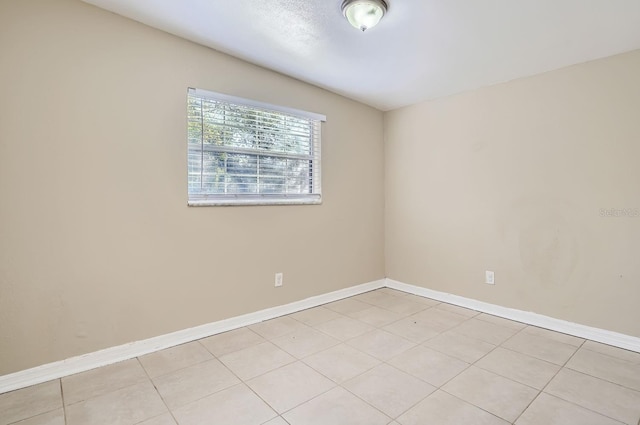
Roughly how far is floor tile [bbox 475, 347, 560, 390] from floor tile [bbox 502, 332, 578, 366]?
81 mm

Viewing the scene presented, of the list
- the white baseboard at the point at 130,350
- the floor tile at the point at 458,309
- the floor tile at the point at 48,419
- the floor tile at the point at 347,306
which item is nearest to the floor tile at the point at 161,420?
the floor tile at the point at 48,419

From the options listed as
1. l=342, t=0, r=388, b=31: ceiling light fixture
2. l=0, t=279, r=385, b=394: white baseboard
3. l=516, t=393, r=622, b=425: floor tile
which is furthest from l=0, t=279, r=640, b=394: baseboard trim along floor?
l=342, t=0, r=388, b=31: ceiling light fixture

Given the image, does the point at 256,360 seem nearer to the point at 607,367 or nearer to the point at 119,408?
the point at 119,408

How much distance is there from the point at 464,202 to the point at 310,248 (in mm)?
1647

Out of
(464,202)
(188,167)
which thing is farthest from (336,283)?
(188,167)

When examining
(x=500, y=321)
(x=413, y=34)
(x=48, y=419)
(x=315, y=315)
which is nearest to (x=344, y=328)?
(x=315, y=315)

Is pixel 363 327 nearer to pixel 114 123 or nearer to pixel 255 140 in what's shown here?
pixel 255 140

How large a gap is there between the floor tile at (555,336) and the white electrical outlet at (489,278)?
1.56 feet

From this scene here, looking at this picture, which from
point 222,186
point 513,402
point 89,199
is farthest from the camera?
point 222,186

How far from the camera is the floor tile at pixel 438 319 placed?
9.06 feet

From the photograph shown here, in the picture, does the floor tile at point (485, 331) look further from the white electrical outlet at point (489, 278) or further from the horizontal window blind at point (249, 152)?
the horizontal window blind at point (249, 152)

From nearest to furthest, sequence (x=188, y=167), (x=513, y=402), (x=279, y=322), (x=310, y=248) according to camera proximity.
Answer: (x=513, y=402) < (x=188, y=167) < (x=279, y=322) < (x=310, y=248)

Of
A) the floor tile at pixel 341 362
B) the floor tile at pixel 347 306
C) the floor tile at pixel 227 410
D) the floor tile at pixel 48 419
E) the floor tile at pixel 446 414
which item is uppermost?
the floor tile at pixel 347 306

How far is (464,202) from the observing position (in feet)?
10.7
